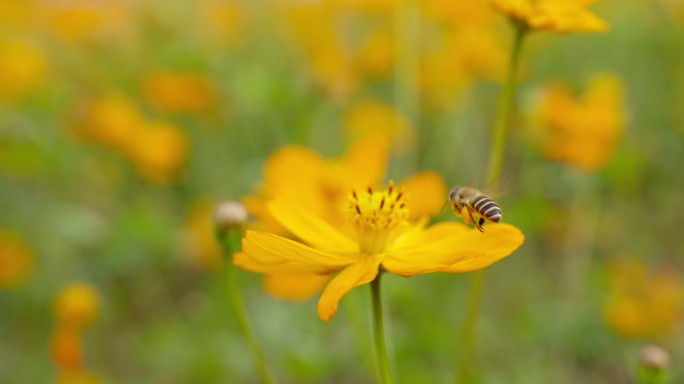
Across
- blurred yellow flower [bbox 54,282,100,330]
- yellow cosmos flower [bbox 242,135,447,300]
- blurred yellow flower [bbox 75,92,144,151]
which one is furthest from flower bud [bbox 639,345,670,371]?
blurred yellow flower [bbox 75,92,144,151]

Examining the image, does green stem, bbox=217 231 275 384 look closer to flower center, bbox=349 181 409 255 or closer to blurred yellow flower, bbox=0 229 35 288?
flower center, bbox=349 181 409 255

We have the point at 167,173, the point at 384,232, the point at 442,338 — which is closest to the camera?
the point at 384,232

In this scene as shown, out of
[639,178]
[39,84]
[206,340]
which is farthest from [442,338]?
[39,84]

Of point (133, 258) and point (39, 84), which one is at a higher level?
point (39, 84)

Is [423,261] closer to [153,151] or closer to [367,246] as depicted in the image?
[367,246]

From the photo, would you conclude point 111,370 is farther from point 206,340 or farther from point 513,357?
point 513,357

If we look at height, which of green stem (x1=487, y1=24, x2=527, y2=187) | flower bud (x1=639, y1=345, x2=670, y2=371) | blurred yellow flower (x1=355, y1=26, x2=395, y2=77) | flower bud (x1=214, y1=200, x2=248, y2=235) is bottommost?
blurred yellow flower (x1=355, y1=26, x2=395, y2=77)
